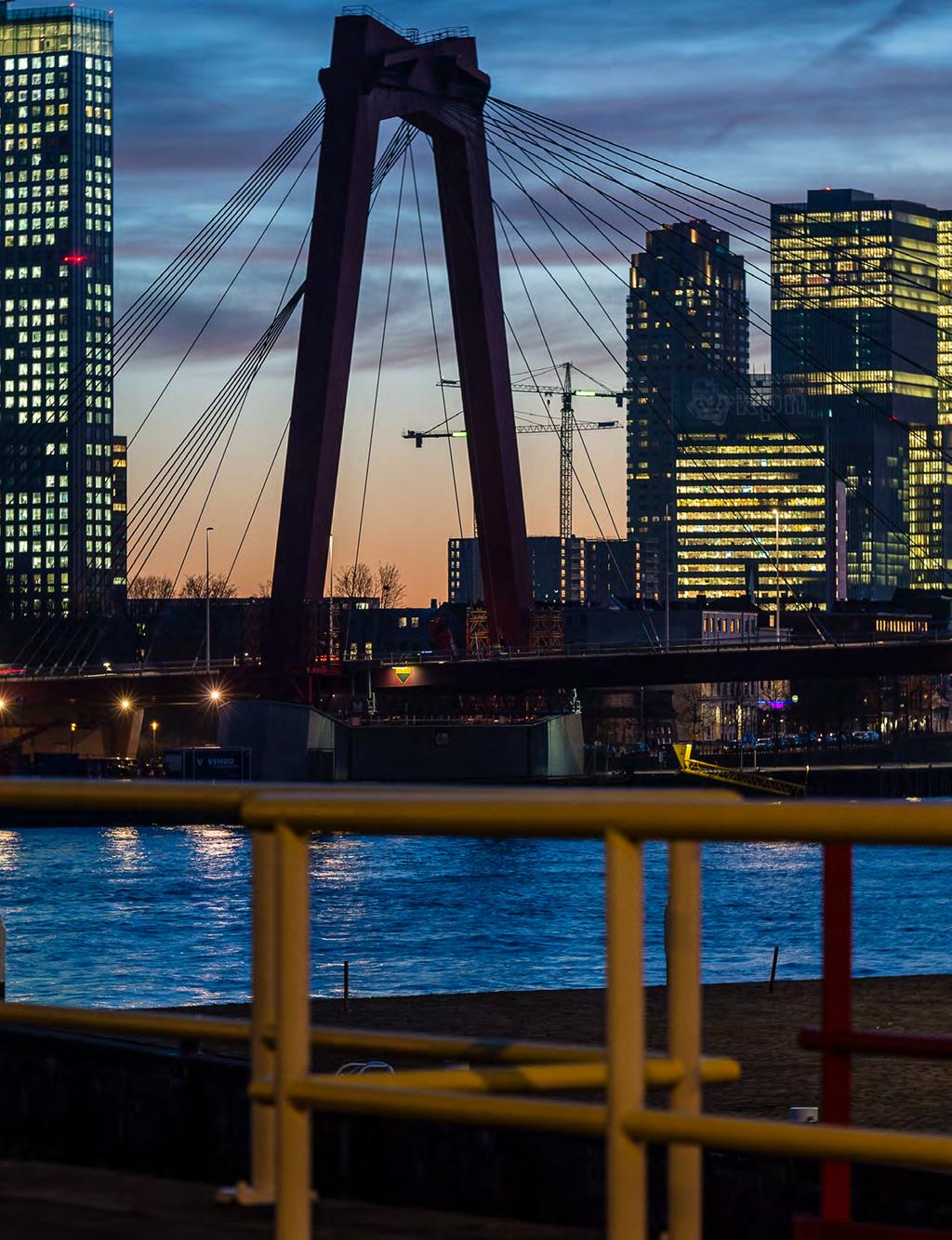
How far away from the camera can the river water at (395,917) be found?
112ft

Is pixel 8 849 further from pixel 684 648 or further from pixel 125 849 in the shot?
pixel 684 648

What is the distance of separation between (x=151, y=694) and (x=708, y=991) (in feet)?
186

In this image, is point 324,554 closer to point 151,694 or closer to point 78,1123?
point 151,694

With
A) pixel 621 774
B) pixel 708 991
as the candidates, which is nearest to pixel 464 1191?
pixel 708 991

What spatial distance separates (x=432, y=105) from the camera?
57.1 metres

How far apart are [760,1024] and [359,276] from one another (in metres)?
43.0

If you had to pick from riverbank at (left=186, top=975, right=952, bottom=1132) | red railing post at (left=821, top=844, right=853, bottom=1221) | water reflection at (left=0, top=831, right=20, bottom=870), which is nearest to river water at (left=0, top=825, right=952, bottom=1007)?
water reflection at (left=0, top=831, right=20, bottom=870)

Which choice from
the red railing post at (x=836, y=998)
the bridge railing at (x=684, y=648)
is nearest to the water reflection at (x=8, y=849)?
the bridge railing at (x=684, y=648)

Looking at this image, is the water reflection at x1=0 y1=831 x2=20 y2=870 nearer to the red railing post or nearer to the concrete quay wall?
the concrete quay wall

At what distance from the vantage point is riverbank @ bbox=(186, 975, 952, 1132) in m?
11.5

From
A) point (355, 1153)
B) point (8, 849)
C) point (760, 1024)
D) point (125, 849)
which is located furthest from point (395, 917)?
point (355, 1153)

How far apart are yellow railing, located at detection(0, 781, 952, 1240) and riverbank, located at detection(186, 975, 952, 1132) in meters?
7.19

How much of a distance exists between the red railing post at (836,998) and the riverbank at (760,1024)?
6.92 m

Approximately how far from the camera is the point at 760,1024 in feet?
50.4
